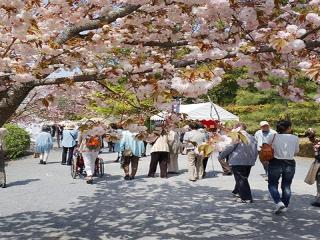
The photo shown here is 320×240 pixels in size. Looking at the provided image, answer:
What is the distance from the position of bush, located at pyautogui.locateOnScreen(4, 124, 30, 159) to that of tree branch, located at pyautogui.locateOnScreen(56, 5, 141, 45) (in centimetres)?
1367

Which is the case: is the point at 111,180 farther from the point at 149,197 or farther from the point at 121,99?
the point at 121,99

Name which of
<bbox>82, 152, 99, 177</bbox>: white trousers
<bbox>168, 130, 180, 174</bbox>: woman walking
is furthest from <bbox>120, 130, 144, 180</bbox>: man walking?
<bbox>168, 130, 180, 174</bbox>: woman walking

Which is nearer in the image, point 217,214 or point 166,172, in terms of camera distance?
point 217,214

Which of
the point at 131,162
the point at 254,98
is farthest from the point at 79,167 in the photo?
the point at 254,98

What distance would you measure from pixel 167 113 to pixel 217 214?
255cm

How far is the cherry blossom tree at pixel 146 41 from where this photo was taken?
407 cm

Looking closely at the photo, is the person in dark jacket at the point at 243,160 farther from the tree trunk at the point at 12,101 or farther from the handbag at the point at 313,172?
the tree trunk at the point at 12,101

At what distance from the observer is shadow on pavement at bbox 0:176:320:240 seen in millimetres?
6285

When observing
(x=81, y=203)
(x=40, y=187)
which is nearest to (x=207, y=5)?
(x=81, y=203)

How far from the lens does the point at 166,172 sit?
12.0 m

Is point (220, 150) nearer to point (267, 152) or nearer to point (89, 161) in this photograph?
point (267, 152)

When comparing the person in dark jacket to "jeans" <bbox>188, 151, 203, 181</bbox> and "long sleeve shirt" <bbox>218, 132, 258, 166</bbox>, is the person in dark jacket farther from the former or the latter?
"jeans" <bbox>188, 151, 203, 181</bbox>

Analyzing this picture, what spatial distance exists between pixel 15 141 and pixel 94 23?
14564mm

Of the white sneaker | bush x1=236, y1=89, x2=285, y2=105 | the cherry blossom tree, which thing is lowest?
the white sneaker
